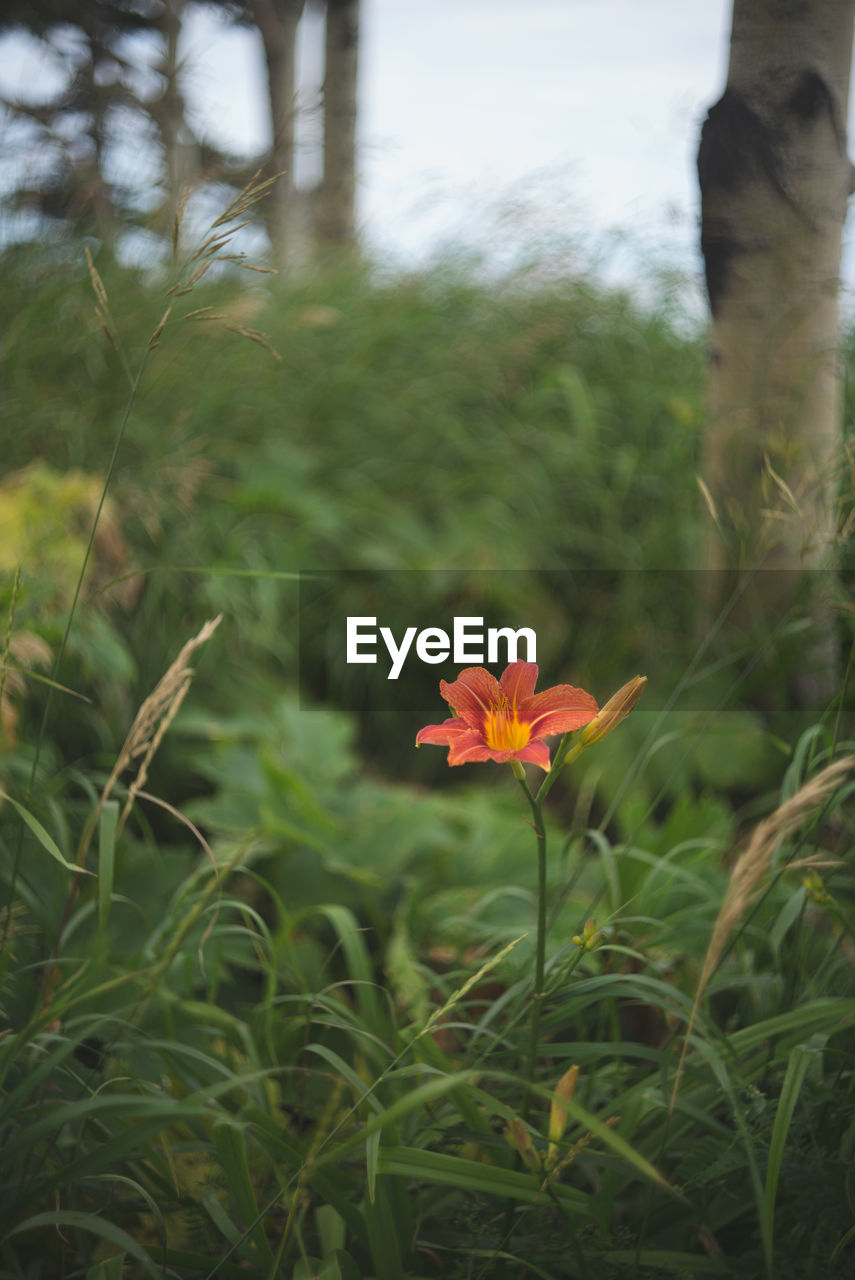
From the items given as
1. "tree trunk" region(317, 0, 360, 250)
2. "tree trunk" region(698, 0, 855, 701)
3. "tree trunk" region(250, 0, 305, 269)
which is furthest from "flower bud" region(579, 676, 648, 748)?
"tree trunk" region(250, 0, 305, 269)

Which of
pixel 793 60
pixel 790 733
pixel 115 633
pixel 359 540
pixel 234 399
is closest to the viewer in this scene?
pixel 793 60

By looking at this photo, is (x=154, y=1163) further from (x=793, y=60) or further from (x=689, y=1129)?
(x=793, y=60)

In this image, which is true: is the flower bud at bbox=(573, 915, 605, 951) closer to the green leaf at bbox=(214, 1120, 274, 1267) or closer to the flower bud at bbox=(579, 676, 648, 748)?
the flower bud at bbox=(579, 676, 648, 748)

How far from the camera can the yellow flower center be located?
694 mm

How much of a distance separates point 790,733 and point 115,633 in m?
1.40

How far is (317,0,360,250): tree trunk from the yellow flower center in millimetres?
2550

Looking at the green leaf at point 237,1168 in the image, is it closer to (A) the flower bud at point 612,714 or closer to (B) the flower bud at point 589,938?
(B) the flower bud at point 589,938

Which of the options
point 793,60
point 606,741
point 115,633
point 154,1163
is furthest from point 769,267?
point 154,1163

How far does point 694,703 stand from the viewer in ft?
6.51

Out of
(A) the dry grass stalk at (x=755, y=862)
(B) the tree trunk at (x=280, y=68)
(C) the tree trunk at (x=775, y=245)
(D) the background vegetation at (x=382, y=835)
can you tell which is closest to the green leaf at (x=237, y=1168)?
(D) the background vegetation at (x=382, y=835)

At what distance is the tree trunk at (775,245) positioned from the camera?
55.9 inches

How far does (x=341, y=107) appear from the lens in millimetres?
3389

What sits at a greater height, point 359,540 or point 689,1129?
point 359,540

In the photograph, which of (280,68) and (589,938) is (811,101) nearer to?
(589,938)
